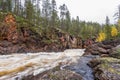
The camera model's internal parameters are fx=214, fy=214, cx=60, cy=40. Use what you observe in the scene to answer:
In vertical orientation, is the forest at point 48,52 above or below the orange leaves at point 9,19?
below

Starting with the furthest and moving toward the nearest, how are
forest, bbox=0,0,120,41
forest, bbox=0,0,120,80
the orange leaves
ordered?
forest, bbox=0,0,120,41 → the orange leaves → forest, bbox=0,0,120,80

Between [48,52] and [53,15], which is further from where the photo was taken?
[53,15]

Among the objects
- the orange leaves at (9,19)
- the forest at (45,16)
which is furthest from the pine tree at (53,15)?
the orange leaves at (9,19)

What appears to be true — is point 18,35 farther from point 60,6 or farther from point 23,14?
point 60,6

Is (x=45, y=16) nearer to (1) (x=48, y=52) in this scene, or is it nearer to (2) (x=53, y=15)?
(2) (x=53, y=15)

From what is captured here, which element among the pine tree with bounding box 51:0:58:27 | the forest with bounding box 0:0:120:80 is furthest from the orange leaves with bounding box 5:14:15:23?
the pine tree with bounding box 51:0:58:27

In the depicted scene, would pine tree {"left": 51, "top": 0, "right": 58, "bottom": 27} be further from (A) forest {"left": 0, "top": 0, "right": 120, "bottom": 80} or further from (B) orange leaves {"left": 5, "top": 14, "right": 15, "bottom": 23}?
(B) orange leaves {"left": 5, "top": 14, "right": 15, "bottom": 23}

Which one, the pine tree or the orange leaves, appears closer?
the orange leaves

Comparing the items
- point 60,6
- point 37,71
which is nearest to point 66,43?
point 60,6

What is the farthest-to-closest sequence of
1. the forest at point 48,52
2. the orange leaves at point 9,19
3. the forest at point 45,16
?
the forest at point 45,16 < the orange leaves at point 9,19 < the forest at point 48,52

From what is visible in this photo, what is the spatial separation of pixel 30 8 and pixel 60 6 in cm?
3933

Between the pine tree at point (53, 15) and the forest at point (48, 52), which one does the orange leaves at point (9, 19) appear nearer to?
the forest at point (48, 52)

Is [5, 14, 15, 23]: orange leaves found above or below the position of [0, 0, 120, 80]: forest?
above

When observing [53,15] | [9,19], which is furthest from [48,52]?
[53,15]
